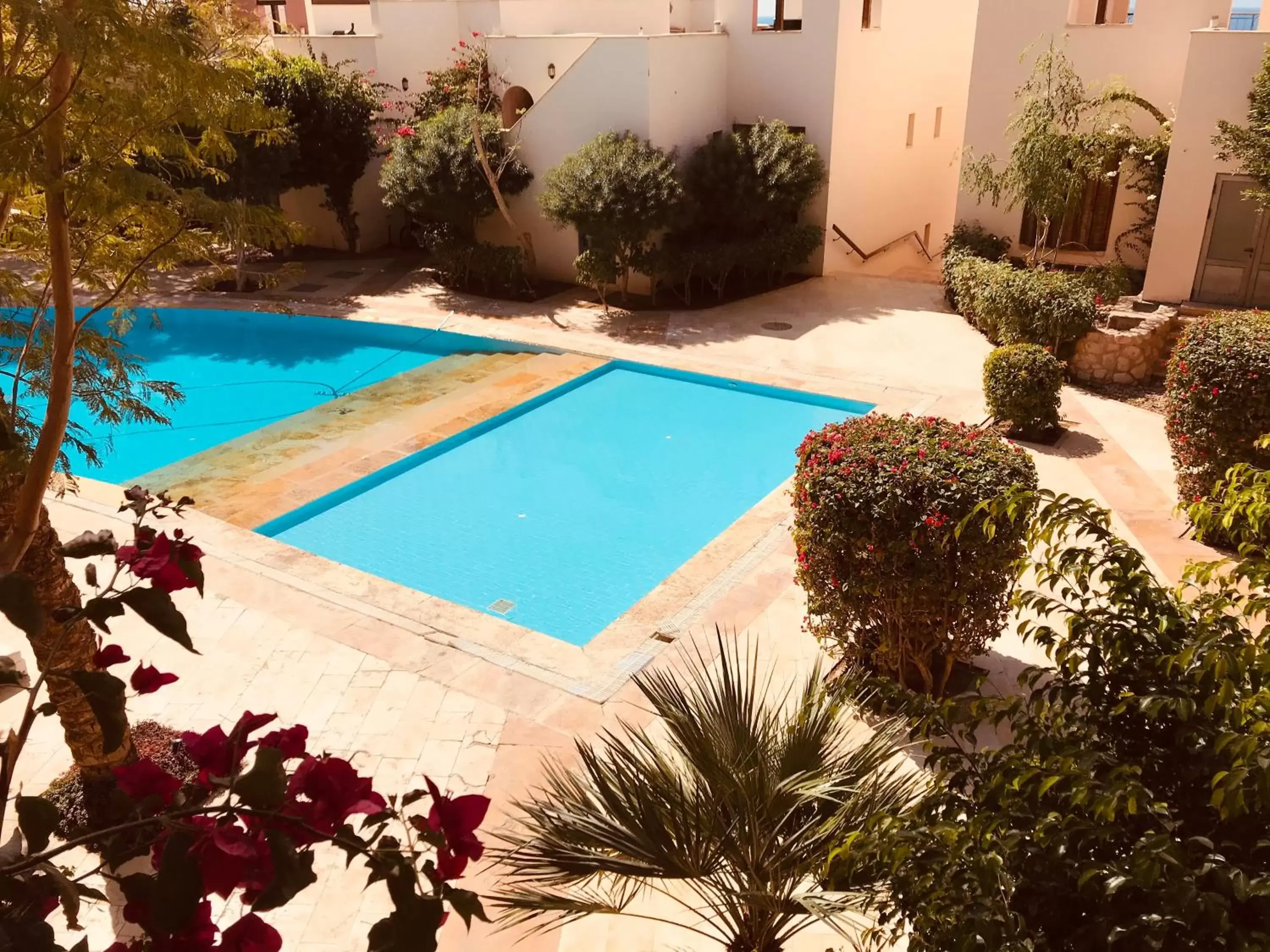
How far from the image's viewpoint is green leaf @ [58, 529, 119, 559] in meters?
2.09

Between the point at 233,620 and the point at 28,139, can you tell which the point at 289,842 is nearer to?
the point at 28,139

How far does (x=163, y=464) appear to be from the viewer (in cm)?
1320

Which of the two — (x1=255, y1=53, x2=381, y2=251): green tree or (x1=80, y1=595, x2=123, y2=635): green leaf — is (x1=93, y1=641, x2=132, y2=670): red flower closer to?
(x1=80, y1=595, x2=123, y2=635): green leaf

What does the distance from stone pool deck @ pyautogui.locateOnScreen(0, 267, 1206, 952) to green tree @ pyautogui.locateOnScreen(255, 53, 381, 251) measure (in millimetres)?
9380

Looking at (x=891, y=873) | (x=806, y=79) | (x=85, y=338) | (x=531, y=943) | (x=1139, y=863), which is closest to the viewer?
(x=1139, y=863)

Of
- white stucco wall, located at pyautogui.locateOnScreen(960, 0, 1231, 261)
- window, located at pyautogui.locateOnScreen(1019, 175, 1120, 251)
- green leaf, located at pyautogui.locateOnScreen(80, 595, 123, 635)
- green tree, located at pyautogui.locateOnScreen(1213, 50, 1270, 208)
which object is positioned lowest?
window, located at pyautogui.locateOnScreen(1019, 175, 1120, 251)

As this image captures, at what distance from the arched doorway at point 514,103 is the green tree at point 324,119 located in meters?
2.98

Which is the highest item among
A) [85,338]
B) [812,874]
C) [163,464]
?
[85,338]

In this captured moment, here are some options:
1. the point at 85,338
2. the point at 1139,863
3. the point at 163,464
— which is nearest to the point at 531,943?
the point at 1139,863

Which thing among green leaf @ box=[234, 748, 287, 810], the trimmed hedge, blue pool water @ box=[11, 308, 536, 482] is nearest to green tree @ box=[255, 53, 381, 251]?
blue pool water @ box=[11, 308, 536, 482]

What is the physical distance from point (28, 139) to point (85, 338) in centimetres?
201

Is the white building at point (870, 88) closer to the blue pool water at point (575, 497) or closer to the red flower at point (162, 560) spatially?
the blue pool water at point (575, 497)

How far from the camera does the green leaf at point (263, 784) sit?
1.79 metres

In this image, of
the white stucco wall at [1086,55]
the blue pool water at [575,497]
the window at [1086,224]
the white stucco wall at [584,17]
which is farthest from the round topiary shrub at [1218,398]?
the white stucco wall at [584,17]
